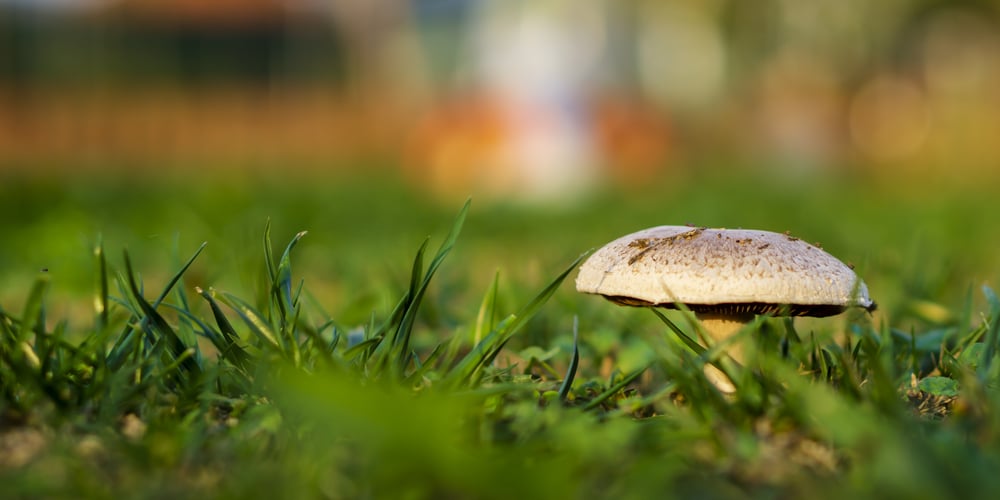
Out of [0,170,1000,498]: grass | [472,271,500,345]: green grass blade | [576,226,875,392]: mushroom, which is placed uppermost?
[576,226,875,392]: mushroom

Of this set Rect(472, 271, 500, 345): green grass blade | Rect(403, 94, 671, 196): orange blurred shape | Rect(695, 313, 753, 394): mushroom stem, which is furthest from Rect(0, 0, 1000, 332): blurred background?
Rect(695, 313, 753, 394): mushroom stem

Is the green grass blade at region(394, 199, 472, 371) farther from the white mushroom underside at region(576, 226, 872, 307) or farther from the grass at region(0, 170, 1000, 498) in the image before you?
the white mushroom underside at region(576, 226, 872, 307)

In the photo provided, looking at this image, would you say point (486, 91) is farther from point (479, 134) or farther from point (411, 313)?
point (411, 313)

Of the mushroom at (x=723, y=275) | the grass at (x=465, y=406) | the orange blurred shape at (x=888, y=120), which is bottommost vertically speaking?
the orange blurred shape at (x=888, y=120)

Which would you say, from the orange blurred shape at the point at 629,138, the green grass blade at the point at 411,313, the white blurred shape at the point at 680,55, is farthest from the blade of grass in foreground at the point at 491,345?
the white blurred shape at the point at 680,55

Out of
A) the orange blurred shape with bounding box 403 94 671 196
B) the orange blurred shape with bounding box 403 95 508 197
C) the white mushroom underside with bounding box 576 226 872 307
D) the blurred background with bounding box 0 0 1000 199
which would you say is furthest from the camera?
the blurred background with bounding box 0 0 1000 199

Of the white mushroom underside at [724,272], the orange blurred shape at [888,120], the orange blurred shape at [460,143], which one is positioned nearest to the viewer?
the white mushroom underside at [724,272]

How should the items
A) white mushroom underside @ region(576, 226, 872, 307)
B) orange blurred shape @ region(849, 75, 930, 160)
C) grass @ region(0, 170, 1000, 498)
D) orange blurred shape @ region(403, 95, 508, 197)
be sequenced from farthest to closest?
1. orange blurred shape @ region(849, 75, 930, 160)
2. orange blurred shape @ region(403, 95, 508, 197)
3. white mushroom underside @ region(576, 226, 872, 307)
4. grass @ region(0, 170, 1000, 498)

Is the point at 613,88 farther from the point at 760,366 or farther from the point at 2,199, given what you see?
the point at 760,366

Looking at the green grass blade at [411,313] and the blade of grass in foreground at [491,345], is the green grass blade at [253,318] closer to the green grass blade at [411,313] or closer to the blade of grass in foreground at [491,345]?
the green grass blade at [411,313]
